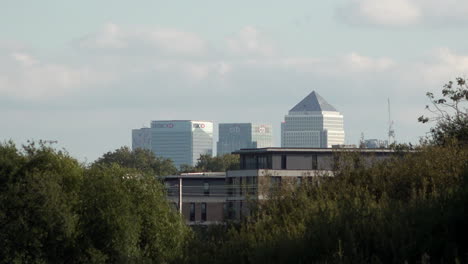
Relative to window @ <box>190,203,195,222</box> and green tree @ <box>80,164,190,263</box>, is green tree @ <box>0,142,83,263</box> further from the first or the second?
window @ <box>190,203,195,222</box>

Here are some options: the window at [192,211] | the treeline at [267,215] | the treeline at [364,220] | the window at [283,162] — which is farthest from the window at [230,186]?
the treeline at [364,220]

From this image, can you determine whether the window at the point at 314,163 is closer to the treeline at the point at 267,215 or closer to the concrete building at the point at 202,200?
the treeline at the point at 267,215

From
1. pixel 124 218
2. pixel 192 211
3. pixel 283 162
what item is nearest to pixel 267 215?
pixel 124 218

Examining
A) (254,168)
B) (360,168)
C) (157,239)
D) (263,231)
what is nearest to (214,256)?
(263,231)

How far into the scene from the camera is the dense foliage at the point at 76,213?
60031mm

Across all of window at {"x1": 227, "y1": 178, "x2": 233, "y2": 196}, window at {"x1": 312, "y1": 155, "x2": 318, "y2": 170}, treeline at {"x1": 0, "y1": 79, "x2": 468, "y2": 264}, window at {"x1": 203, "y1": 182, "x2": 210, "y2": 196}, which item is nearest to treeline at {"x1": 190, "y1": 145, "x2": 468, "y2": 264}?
treeline at {"x1": 0, "y1": 79, "x2": 468, "y2": 264}

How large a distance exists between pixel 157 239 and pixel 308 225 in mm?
26705

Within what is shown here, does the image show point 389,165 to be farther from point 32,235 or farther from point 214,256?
point 32,235

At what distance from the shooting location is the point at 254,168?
15350cm

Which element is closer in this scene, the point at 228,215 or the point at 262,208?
the point at 262,208

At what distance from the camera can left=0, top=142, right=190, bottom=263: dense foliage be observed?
60.0m

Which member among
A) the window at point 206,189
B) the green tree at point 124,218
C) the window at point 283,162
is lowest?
the green tree at point 124,218

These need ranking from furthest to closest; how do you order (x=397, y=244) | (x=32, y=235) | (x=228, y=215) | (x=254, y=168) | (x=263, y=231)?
(x=254, y=168) → (x=32, y=235) → (x=228, y=215) → (x=263, y=231) → (x=397, y=244)

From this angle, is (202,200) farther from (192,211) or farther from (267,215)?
(267,215)
